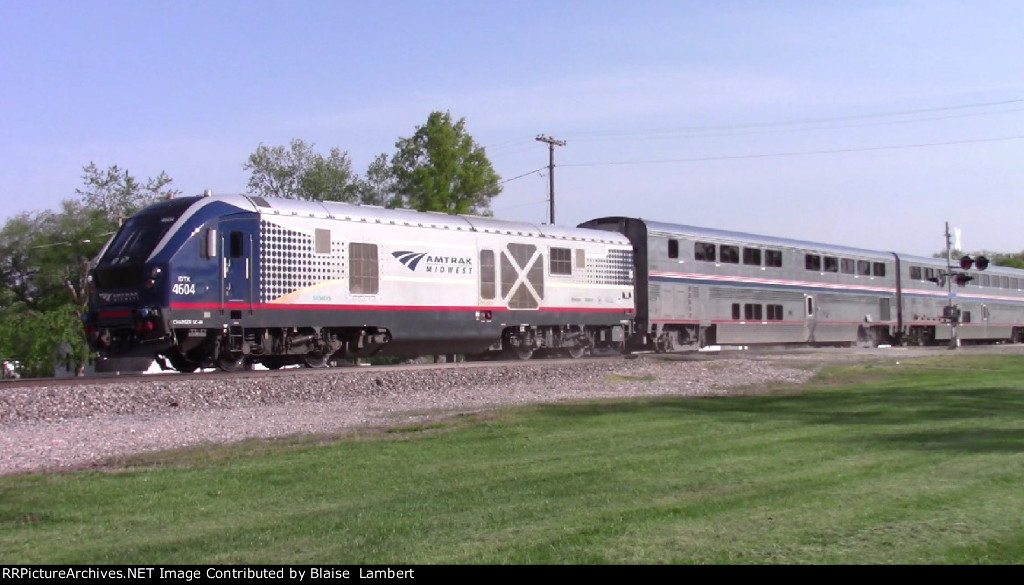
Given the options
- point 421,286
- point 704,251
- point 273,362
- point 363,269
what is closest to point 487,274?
point 421,286

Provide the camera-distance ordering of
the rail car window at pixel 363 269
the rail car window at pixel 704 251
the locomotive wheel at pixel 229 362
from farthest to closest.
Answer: the rail car window at pixel 704 251 < the rail car window at pixel 363 269 < the locomotive wheel at pixel 229 362

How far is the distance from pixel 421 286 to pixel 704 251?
13628mm

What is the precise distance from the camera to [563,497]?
8109mm

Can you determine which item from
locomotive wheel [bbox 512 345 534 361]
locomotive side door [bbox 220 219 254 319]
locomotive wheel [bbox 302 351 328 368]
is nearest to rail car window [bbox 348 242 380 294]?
locomotive wheel [bbox 302 351 328 368]

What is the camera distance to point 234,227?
2059 cm

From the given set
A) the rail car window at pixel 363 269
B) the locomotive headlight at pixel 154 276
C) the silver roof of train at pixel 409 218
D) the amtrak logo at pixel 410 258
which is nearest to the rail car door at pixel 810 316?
the silver roof of train at pixel 409 218

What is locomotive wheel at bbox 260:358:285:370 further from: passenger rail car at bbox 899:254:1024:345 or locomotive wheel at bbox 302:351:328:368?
passenger rail car at bbox 899:254:1024:345

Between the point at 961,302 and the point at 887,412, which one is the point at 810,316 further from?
the point at 887,412

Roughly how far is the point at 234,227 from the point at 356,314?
369 centimetres

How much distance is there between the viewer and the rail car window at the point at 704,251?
33.9 meters

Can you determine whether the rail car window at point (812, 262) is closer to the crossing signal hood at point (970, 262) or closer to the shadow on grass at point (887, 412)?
the crossing signal hood at point (970, 262)

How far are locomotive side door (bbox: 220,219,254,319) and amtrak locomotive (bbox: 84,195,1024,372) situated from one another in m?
0.03

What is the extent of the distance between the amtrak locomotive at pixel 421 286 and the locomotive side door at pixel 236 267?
30 mm
